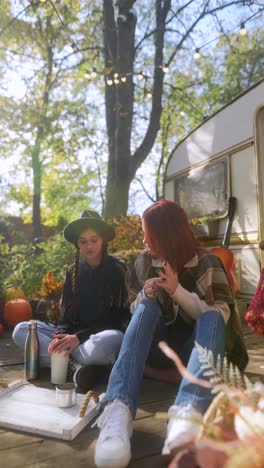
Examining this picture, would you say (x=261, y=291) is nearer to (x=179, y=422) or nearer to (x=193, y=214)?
(x=179, y=422)

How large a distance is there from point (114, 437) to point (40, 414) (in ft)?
1.85

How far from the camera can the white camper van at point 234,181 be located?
5172mm

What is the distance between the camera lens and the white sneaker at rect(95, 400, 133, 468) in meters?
1.42

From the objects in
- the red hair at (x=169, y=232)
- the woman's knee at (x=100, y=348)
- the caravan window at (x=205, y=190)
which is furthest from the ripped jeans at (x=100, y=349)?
the caravan window at (x=205, y=190)

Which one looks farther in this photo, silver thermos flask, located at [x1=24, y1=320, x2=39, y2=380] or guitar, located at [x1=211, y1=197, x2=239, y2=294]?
guitar, located at [x1=211, y1=197, x2=239, y2=294]

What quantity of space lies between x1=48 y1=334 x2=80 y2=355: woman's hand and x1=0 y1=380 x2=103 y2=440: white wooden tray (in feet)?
0.77

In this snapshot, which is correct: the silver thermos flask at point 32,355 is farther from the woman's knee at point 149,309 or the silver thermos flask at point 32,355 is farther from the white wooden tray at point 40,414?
the woman's knee at point 149,309

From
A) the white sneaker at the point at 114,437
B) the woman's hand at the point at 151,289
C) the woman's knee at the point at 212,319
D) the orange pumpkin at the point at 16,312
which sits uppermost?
the woman's hand at the point at 151,289

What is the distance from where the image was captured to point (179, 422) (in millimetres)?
1331

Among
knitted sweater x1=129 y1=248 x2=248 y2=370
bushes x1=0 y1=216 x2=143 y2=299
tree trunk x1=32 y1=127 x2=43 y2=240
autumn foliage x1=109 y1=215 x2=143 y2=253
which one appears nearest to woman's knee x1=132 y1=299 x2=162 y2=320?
knitted sweater x1=129 y1=248 x2=248 y2=370

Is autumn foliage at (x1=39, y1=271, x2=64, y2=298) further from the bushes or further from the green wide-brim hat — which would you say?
the green wide-brim hat

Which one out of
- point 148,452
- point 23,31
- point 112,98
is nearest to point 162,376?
point 148,452

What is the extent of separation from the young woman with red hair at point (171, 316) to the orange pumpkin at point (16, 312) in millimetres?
2860

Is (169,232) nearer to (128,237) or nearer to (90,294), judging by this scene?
(90,294)
